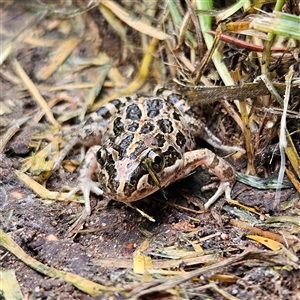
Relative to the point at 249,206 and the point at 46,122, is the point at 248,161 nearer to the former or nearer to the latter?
the point at 249,206

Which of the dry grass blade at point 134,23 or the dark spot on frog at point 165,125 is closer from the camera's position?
the dark spot on frog at point 165,125

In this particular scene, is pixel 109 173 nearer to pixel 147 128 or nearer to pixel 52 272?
pixel 147 128

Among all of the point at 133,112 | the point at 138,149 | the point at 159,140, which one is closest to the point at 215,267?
the point at 138,149

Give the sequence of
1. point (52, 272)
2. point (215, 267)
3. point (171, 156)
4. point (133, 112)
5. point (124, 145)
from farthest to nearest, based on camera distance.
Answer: point (133, 112) → point (171, 156) → point (124, 145) → point (52, 272) → point (215, 267)

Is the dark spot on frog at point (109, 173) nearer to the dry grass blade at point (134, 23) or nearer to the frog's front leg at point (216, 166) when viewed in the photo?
the frog's front leg at point (216, 166)

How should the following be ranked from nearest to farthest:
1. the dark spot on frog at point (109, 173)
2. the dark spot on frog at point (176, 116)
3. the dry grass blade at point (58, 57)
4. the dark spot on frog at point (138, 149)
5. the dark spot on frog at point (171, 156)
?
the dark spot on frog at point (109, 173)
the dark spot on frog at point (138, 149)
the dark spot on frog at point (171, 156)
the dark spot on frog at point (176, 116)
the dry grass blade at point (58, 57)

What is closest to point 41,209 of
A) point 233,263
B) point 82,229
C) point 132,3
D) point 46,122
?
point 82,229

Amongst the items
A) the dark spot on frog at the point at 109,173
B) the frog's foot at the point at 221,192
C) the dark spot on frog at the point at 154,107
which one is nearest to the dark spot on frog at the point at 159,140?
the dark spot on frog at the point at 154,107

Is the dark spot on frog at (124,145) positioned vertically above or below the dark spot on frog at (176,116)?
above
